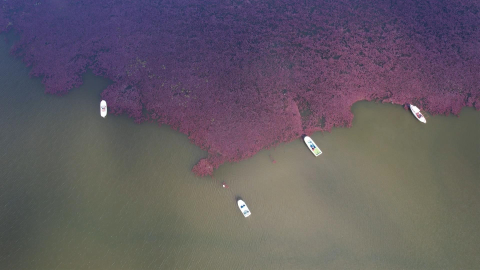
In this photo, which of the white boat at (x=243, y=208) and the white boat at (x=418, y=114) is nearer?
the white boat at (x=243, y=208)

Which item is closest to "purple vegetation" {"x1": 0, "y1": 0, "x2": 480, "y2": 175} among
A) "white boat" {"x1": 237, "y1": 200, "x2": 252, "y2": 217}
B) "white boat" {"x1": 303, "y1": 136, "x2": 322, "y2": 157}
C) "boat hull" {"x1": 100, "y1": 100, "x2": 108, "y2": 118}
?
"boat hull" {"x1": 100, "y1": 100, "x2": 108, "y2": 118}

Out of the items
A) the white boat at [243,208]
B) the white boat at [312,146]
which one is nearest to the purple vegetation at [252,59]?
the white boat at [312,146]

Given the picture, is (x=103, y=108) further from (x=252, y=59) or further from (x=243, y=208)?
(x=243, y=208)

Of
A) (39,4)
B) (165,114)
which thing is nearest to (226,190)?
(165,114)

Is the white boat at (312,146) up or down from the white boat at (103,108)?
down

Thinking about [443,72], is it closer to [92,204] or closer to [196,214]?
[196,214]

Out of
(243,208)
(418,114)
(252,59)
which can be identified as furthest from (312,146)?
(252,59)

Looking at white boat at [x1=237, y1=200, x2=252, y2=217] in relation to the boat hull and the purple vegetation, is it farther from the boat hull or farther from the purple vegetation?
the boat hull

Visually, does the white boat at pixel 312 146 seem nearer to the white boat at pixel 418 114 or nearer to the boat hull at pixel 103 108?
the white boat at pixel 418 114
